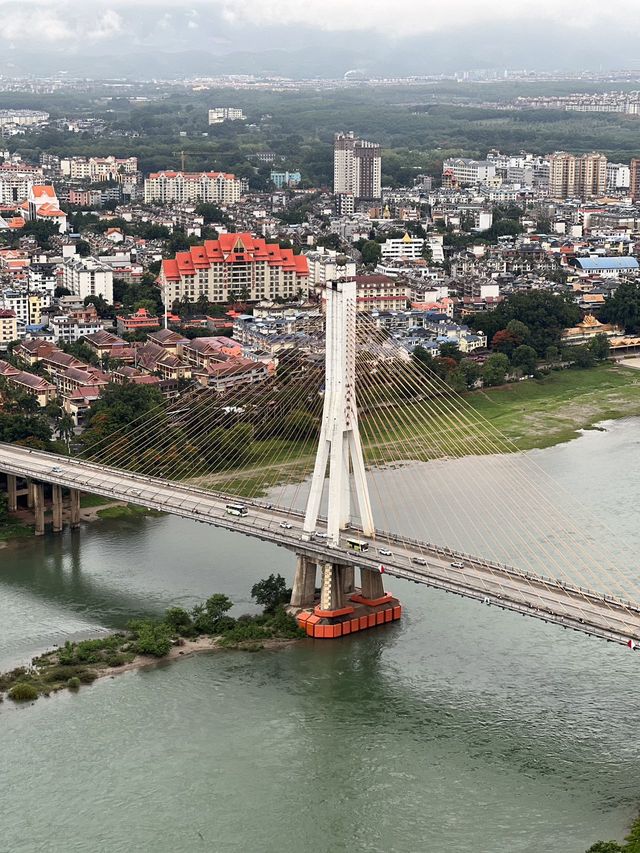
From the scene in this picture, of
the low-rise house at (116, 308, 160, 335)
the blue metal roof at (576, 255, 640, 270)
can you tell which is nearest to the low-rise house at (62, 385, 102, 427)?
the low-rise house at (116, 308, 160, 335)

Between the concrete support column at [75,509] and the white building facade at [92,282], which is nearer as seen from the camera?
the concrete support column at [75,509]

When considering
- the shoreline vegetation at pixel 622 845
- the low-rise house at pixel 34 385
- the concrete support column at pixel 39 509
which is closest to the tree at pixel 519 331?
the low-rise house at pixel 34 385

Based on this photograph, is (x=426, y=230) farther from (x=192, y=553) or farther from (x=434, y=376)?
(x=192, y=553)

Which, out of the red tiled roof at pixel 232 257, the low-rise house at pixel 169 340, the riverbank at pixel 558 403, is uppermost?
the red tiled roof at pixel 232 257

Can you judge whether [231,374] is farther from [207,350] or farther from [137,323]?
[137,323]

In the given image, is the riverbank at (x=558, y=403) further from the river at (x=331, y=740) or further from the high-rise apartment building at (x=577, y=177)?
the high-rise apartment building at (x=577, y=177)

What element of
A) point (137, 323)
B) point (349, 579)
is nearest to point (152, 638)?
point (349, 579)
